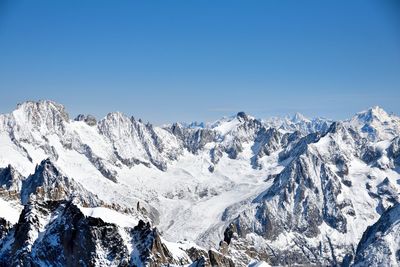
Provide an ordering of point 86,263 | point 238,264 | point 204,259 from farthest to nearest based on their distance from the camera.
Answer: point 238,264 < point 86,263 < point 204,259

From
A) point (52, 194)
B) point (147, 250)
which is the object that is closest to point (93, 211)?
point (147, 250)

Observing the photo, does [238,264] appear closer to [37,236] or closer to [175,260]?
[175,260]

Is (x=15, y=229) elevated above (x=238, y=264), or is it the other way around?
(x=15, y=229)

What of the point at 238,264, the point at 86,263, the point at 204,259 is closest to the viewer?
the point at 204,259

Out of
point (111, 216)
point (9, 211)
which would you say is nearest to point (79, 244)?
point (111, 216)

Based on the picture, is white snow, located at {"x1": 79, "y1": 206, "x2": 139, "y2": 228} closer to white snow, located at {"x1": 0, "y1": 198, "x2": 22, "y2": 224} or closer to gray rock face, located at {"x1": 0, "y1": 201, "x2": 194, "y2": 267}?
gray rock face, located at {"x1": 0, "y1": 201, "x2": 194, "y2": 267}

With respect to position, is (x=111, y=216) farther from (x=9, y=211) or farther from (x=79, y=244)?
(x=9, y=211)

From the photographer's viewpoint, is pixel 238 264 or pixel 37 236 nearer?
pixel 37 236

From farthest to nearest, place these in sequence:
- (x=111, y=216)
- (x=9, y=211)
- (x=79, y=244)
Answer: (x=9, y=211), (x=111, y=216), (x=79, y=244)

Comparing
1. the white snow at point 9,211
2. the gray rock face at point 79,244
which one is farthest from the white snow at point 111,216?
the white snow at point 9,211

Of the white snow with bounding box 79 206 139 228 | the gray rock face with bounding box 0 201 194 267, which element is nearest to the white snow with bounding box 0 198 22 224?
the gray rock face with bounding box 0 201 194 267

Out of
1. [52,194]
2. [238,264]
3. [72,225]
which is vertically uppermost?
[52,194]
